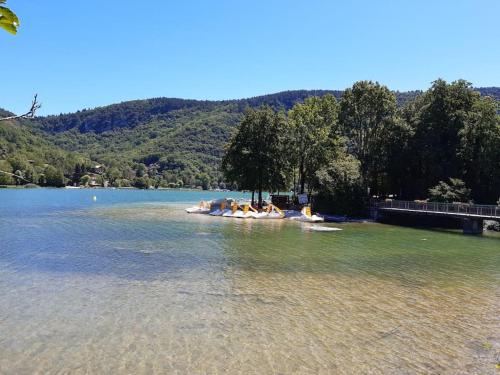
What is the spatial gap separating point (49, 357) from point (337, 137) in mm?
57477

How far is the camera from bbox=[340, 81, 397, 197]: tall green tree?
6128cm

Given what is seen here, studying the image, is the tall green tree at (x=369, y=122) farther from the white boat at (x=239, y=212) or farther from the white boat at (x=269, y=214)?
the white boat at (x=239, y=212)

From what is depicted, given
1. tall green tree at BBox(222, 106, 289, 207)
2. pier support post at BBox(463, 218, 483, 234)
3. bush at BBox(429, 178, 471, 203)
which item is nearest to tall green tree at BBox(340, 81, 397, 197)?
tall green tree at BBox(222, 106, 289, 207)

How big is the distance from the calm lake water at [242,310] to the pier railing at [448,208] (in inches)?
604

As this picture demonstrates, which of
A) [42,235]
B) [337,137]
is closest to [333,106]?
[337,137]

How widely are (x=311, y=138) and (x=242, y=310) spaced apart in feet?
164

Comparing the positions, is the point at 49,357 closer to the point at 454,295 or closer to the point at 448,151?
the point at 454,295

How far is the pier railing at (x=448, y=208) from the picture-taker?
4250cm

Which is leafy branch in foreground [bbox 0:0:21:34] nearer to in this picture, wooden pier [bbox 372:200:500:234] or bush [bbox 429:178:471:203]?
wooden pier [bbox 372:200:500:234]

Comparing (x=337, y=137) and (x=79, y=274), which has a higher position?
(x=337, y=137)

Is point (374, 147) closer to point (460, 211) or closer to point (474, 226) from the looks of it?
point (460, 211)

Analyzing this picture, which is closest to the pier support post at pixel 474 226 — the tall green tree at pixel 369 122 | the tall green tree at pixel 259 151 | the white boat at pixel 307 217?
the white boat at pixel 307 217

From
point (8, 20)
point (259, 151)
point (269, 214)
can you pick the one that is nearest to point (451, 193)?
point (269, 214)

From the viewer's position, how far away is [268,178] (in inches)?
2414
